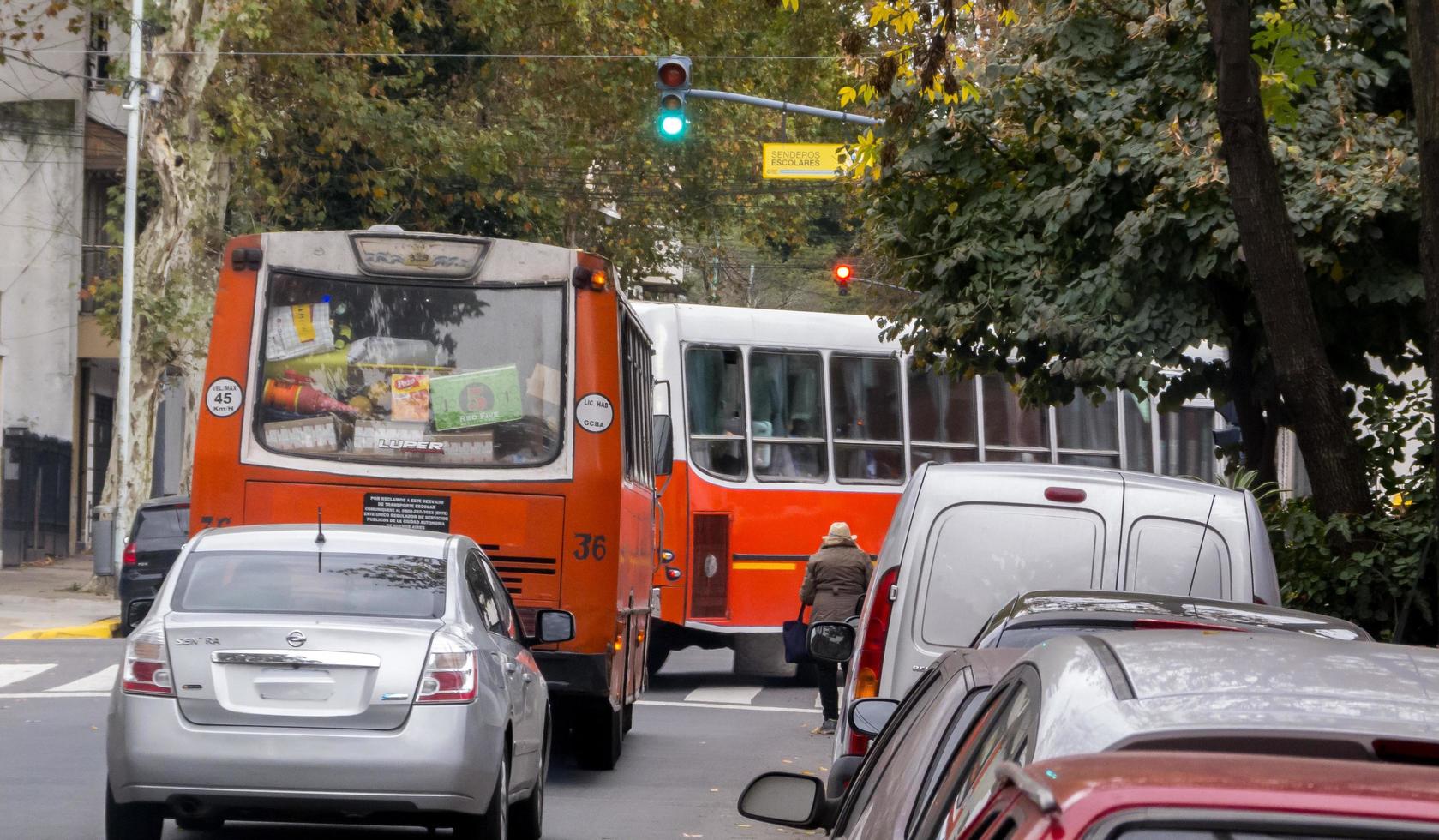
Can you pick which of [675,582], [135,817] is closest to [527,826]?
[135,817]

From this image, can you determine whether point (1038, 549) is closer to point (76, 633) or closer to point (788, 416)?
point (788, 416)

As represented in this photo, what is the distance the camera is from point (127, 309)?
1054 inches

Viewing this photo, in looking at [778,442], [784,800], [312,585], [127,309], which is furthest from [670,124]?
[784,800]

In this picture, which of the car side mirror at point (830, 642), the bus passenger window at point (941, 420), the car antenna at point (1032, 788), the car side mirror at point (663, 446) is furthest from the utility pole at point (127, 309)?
the car antenna at point (1032, 788)

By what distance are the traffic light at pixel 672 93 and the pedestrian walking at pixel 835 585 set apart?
15.9ft

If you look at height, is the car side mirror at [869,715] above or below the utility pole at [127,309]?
below

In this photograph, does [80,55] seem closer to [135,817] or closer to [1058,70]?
[1058,70]

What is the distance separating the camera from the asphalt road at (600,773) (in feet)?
32.9

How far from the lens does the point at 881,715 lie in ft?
17.9

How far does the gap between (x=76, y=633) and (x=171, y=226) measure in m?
6.97

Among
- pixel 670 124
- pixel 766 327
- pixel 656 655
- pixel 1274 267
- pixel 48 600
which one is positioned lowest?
pixel 656 655

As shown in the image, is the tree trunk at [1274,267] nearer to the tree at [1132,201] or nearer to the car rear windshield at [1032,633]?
the tree at [1132,201]

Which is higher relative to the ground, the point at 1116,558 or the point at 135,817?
the point at 1116,558

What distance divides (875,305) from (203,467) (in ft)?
96.6
